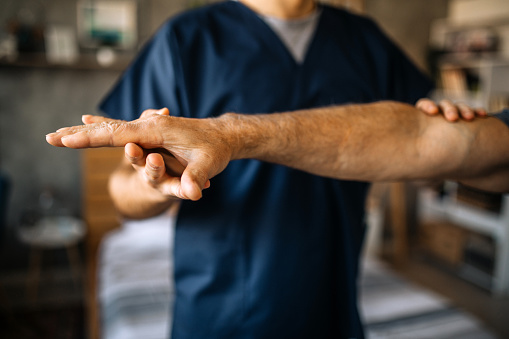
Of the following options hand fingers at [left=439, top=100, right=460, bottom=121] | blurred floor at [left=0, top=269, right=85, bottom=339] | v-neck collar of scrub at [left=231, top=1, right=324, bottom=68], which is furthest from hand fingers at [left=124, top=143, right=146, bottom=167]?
blurred floor at [left=0, top=269, right=85, bottom=339]

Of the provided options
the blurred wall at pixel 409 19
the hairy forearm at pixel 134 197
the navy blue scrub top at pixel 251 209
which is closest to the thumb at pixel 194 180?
the hairy forearm at pixel 134 197

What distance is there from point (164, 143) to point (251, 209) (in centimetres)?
39

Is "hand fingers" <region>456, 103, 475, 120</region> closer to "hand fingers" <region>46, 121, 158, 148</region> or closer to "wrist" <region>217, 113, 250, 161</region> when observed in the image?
"wrist" <region>217, 113, 250, 161</region>

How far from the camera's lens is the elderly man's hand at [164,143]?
0.53 metres

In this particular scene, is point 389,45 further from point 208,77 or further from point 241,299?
point 241,299

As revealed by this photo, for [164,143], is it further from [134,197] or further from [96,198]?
[96,198]

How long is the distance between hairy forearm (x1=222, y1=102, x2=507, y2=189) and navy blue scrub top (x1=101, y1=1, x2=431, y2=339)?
0.17 meters

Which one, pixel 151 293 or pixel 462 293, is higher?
pixel 151 293

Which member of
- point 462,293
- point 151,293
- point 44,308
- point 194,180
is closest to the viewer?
point 194,180

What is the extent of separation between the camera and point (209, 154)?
22.5 inches

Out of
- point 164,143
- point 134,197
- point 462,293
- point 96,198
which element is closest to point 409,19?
point 462,293

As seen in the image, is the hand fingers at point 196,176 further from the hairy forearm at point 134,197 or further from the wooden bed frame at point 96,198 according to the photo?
the wooden bed frame at point 96,198

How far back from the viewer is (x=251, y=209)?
93 cm

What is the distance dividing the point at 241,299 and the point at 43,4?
2985mm
